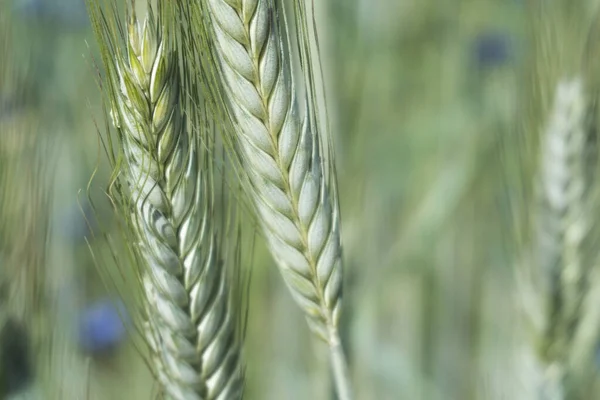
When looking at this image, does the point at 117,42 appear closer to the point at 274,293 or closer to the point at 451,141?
the point at 274,293

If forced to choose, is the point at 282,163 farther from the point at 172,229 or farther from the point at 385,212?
the point at 385,212

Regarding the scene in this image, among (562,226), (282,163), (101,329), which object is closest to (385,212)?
(101,329)

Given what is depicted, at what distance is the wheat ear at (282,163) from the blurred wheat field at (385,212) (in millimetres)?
113

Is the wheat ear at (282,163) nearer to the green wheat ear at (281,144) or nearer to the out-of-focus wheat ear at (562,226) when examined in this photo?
the green wheat ear at (281,144)

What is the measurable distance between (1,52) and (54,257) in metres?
0.65

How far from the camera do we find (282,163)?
28.7 inches

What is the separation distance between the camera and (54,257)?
1.59 m

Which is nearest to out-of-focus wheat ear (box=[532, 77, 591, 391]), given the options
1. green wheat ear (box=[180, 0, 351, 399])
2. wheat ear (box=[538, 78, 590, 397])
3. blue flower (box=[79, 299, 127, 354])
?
wheat ear (box=[538, 78, 590, 397])

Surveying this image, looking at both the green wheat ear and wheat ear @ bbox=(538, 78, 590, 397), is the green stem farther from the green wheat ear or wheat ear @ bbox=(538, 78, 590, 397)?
wheat ear @ bbox=(538, 78, 590, 397)

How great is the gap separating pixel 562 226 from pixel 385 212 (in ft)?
2.26

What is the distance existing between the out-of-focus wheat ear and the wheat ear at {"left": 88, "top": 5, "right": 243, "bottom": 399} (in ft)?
1.51

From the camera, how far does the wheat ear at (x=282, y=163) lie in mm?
704

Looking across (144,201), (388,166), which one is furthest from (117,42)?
(388,166)

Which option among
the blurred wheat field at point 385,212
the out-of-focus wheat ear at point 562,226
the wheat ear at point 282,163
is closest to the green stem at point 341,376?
the wheat ear at point 282,163
